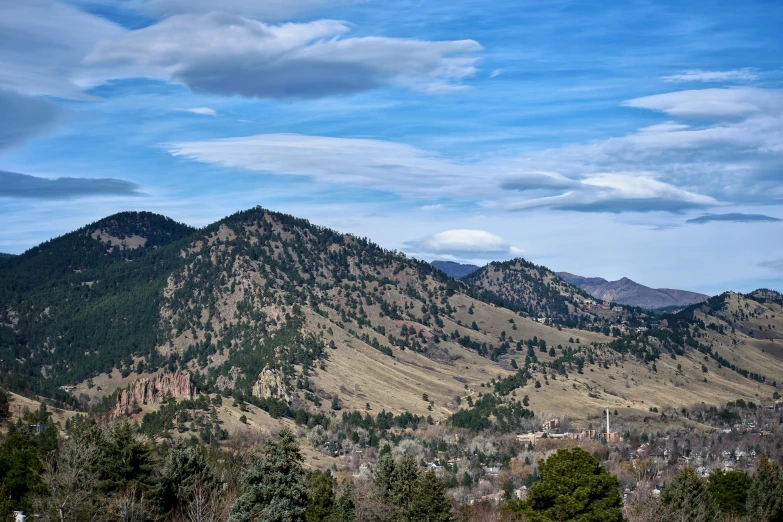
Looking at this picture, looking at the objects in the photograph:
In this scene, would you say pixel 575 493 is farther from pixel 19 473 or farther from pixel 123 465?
pixel 19 473

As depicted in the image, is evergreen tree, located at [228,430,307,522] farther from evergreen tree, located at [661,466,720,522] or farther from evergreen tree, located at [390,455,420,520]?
evergreen tree, located at [661,466,720,522]

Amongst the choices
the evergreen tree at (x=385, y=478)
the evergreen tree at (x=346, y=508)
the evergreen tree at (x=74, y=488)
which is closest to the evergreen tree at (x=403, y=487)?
the evergreen tree at (x=385, y=478)

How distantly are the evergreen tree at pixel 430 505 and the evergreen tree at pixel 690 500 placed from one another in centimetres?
2524

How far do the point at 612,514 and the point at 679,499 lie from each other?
30772 millimetres

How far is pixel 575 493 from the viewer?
73750 mm

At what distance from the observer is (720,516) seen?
102m

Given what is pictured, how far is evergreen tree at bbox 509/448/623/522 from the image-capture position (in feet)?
242

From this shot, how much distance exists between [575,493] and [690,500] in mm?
34039

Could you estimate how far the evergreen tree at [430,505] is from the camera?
8625 centimetres

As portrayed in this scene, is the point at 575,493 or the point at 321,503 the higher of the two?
the point at 575,493

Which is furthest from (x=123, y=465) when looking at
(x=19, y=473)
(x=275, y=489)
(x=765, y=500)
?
(x=765, y=500)

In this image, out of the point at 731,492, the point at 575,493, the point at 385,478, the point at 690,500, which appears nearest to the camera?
the point at 575,493

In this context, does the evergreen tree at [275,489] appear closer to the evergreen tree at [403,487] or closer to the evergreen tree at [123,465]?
the evergreen tree at [123,465]

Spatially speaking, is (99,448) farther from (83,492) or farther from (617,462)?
(617,462)
